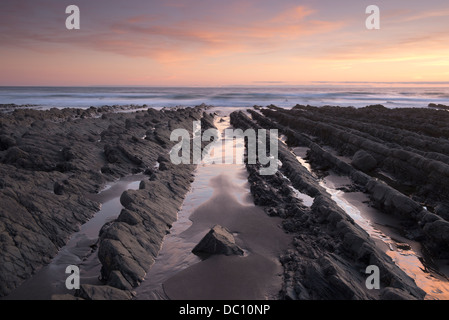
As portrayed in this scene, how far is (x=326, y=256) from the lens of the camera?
243 inches

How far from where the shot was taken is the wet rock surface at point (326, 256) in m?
5.32

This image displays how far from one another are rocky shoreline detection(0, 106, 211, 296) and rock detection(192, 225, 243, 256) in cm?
115

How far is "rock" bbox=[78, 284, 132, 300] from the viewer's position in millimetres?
4789

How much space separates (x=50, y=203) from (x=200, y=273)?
4994mm

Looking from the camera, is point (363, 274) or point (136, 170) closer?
point (363, 274)

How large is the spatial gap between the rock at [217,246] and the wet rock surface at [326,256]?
1.19 meters

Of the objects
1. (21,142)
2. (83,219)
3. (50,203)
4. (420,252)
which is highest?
(21,142)

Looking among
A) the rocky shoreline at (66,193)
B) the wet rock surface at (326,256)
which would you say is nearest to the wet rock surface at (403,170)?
the wet rock surface at (326,256)

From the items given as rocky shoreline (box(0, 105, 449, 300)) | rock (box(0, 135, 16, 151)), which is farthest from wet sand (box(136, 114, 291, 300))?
rock (box(0, 135, 16, 151))

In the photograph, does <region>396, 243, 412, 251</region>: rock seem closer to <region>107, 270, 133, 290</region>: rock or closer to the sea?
<region>107, 270, 133, 290</region>: rock

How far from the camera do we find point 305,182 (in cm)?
1155

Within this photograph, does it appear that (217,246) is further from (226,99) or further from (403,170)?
(226,99)
